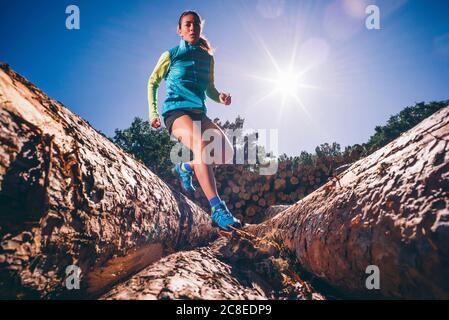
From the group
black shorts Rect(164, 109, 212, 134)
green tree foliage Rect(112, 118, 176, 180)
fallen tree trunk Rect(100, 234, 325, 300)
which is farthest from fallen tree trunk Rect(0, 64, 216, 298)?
green tree foliage Rect(112, 118, 176, 180)

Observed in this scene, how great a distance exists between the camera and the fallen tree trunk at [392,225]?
1010mm

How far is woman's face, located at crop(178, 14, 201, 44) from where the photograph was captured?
265cm

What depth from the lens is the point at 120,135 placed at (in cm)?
616

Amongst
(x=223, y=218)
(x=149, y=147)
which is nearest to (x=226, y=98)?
(x=223, y=218)

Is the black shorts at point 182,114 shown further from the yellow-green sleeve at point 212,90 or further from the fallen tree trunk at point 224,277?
the fallen tree trunk at point 224,277

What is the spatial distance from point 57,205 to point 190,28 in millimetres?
2316

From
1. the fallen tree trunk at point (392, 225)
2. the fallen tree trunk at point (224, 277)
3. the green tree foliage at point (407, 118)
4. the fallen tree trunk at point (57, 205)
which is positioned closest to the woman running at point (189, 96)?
the fallen tree trunk at point (224, 277)

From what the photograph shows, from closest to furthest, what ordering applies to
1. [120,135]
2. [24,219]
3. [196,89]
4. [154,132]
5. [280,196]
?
[24,219], [196,89], [280,196], [120,135], [154,132]

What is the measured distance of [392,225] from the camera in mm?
1136

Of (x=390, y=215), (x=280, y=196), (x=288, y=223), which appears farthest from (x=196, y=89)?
(x=280, y=196)

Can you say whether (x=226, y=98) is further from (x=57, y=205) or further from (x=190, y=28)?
(x=57, y=205)

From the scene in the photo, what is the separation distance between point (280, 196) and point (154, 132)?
13.2ft

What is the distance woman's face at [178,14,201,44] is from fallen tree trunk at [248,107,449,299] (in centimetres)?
215
